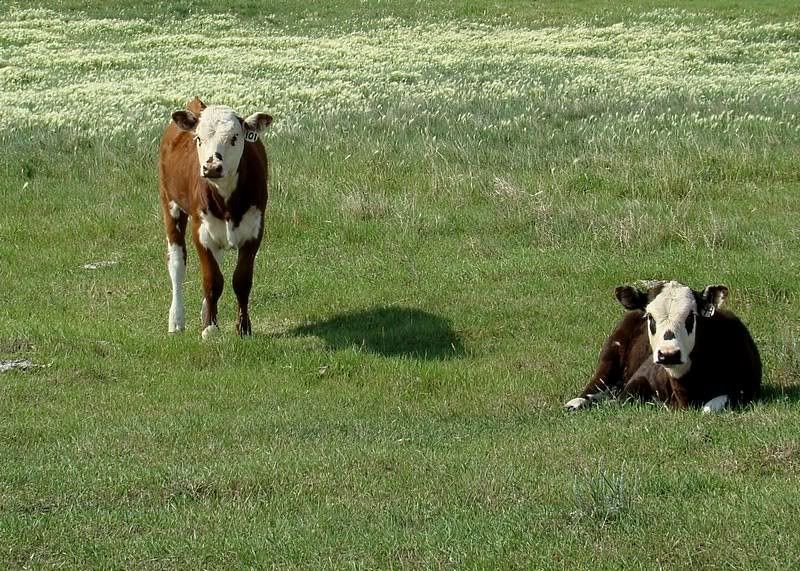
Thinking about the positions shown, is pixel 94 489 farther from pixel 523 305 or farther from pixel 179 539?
pixel 523 305

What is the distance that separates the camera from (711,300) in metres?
10.1

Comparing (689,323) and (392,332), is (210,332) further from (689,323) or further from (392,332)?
(689,323)

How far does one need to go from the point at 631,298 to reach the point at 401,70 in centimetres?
2855

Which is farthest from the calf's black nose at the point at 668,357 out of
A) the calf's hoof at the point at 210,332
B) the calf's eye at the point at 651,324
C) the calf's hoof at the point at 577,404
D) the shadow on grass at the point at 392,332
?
the calf's hoof at the point at 210,332

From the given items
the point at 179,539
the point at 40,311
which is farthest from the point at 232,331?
the point at 179,539

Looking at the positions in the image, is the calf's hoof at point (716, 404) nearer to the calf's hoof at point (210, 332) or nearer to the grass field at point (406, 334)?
the grass field at point (406, 334)

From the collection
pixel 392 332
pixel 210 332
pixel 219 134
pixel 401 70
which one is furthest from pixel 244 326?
pixel 401 70

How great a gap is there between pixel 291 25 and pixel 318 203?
3876 centimetres

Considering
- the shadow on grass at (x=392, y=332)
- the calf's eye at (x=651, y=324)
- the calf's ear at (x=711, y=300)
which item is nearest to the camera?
the calf's ear at (x=711, y=300)

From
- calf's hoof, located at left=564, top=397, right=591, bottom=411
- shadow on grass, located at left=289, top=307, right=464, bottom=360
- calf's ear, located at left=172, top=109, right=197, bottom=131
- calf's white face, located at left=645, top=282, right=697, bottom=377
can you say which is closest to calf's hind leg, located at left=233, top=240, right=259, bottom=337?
shadow on grass, located at left=289, top=307, right=464, bottom=360

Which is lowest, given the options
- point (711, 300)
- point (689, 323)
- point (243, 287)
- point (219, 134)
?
point (243, 287)

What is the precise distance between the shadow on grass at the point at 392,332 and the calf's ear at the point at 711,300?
3070 millimetres

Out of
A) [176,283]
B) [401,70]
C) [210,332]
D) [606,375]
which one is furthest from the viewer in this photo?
[401,70]

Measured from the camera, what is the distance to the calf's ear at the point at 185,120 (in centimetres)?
1377
